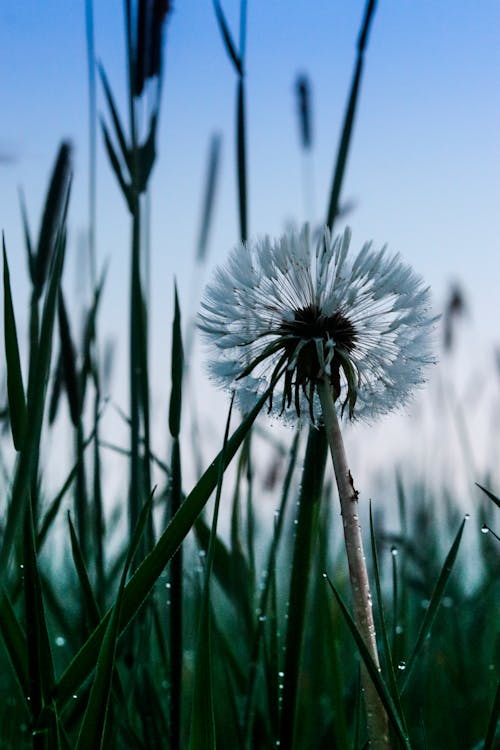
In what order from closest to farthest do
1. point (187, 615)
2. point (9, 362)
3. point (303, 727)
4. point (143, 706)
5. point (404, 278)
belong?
point (9, 362) → point (404, 278) → point (143, 706) → point (303, 727) → point (187, 615)

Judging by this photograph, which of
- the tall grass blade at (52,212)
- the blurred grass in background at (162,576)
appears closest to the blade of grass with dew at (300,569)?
the blurred grass in background at (162,576)

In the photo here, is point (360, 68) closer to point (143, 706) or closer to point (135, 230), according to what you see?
point (135, 230)

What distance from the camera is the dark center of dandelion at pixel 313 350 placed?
515 millimetres

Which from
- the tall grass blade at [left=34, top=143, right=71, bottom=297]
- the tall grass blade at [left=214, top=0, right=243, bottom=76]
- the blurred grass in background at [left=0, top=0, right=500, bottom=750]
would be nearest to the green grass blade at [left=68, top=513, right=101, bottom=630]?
the blurred grass in background at [left=0, top=0, right=500, bottom=750]

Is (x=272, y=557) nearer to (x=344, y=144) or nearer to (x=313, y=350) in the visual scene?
(x=313, y=350)

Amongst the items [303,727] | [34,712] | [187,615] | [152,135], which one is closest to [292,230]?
[152,135]

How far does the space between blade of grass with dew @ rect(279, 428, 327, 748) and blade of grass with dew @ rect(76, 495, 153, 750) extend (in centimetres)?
11

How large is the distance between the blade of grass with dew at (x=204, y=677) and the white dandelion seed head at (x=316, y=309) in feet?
0.45

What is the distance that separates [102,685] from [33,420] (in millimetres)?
119

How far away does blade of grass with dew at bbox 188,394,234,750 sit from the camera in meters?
0.38

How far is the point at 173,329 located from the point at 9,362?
0.10 metres

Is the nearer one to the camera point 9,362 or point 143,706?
point 9,362

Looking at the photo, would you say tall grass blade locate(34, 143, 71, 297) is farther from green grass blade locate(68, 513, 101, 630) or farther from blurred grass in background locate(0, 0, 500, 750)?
green grass blade locate(68, 513, 101, 630)

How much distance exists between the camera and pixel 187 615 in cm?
116
